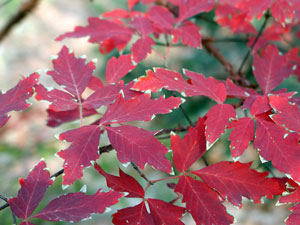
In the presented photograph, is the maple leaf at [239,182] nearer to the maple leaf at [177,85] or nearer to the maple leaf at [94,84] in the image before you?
the maple leaf at [177,85]

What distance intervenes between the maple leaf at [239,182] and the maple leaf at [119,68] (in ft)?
0.83

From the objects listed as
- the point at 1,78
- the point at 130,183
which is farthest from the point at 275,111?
the point at 1,78

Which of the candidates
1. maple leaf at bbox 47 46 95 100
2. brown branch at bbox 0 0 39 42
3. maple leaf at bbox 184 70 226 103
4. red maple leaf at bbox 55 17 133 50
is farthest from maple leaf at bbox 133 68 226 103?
brown branch at bbox 0 0 39 42

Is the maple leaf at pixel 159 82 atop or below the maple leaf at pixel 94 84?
below

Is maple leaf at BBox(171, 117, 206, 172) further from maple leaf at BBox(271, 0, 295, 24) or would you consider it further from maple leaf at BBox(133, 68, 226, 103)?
maple leaf at BBox(271, 0, 295, 24)

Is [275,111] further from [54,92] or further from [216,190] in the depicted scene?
[54,92]

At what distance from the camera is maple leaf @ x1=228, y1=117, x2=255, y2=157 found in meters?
0.49

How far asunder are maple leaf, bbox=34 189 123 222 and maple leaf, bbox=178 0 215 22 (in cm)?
46

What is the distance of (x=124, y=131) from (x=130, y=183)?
86 mm

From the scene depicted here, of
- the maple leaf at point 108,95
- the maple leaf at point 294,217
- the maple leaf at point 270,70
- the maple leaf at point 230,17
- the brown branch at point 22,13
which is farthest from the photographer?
the brown branch at point 22,13

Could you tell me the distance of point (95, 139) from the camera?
48cm

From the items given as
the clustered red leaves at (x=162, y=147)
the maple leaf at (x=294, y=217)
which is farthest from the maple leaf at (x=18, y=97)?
the maple leaf at (x=294, y=217)

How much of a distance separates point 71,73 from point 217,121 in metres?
0.29

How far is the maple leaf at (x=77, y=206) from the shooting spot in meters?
0.44
